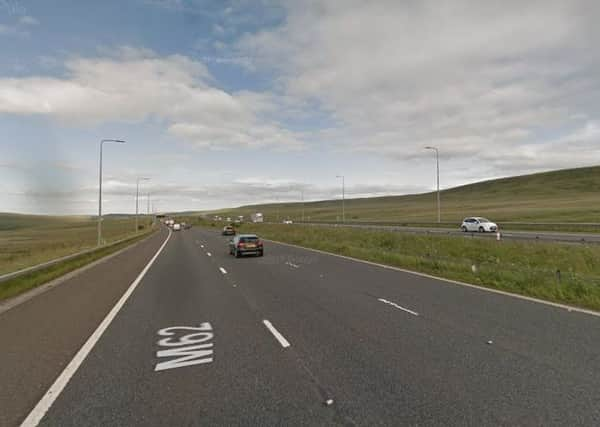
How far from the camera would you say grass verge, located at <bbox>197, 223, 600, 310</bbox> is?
10180 millimetres

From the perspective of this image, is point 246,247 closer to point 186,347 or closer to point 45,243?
point 186,347

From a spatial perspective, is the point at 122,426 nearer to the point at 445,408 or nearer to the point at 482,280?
the point at 445,408

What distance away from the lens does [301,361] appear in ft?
17.5

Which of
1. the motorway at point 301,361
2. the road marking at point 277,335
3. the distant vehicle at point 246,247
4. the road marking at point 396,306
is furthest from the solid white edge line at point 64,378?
the distant vehicle at point 246,247

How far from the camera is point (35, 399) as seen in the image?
167 inches

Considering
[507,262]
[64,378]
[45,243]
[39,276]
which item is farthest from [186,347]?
[45,243]

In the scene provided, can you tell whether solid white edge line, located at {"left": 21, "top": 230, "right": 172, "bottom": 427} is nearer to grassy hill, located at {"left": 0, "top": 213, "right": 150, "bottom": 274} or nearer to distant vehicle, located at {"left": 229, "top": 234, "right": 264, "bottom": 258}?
grassy hill, located at {"left": 0, "top": 213, "right": 150, "bottom": 274}

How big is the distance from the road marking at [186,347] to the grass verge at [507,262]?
8.66 metres

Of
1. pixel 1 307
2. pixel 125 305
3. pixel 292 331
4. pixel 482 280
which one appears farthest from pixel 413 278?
pixel 1 307

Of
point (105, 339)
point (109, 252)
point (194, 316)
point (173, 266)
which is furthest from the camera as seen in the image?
point (109, 252)

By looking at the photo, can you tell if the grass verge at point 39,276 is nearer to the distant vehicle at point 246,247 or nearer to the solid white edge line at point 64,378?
the solid white edge line at point 64,378

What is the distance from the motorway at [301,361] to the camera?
3924 mm

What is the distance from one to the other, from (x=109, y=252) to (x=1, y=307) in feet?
59.0

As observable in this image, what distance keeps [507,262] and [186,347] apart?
18.4m
